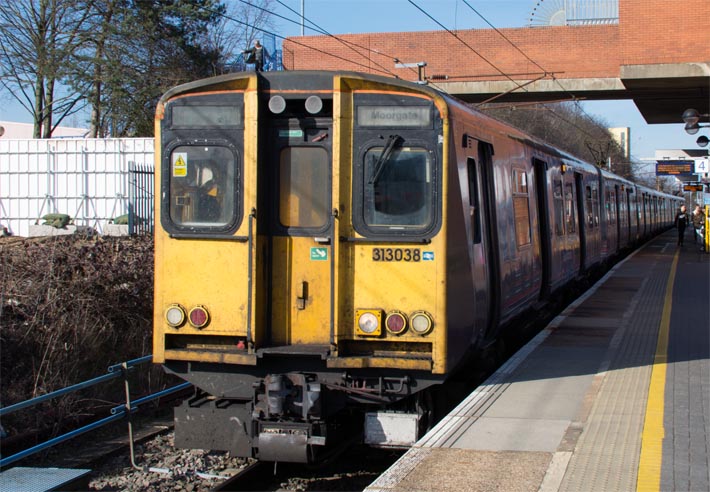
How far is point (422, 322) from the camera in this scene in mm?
6520

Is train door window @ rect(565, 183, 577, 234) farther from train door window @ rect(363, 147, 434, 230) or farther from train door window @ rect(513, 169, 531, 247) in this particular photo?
train door window @ rect(363, 147, 434, 230)

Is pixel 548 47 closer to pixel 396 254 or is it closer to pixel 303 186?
pixel 303 186

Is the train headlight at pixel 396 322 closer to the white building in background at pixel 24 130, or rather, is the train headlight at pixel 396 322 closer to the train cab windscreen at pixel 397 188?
the train cab windscreen at pixel 397 188

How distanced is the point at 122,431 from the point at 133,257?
368 cm

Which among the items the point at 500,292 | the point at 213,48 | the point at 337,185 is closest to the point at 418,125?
the point at 337,185

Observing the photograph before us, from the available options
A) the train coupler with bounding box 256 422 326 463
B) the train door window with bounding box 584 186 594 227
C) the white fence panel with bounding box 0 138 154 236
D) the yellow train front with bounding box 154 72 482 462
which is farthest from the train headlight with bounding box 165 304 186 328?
the white fence panel with bounding box 0 138 154 236

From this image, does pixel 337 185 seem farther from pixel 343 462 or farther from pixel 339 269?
pixel 343 462

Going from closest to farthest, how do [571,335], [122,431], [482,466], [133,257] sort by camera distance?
[482,466]
[122,431]
[571,335]
[133,257]

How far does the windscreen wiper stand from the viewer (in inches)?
261

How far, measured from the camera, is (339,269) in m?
6.61

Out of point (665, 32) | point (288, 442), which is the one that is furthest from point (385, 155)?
point (665, 32)

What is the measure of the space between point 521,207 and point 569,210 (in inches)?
186

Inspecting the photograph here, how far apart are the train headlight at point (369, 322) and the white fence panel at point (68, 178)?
16.1 metres

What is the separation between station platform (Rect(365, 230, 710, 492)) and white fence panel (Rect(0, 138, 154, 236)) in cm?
1432
